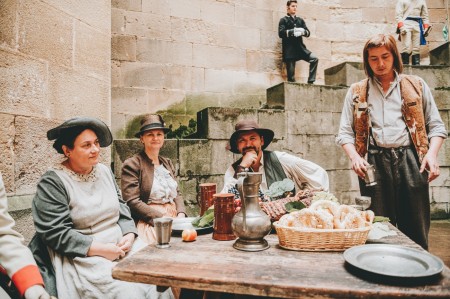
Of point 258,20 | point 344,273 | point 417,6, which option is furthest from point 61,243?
point 417,6

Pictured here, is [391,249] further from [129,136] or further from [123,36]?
[123,36]

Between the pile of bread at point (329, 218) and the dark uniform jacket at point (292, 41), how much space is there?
202 inches

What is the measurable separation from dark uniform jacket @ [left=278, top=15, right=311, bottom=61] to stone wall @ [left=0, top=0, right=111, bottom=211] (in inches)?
146

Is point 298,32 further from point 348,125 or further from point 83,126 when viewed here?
point 83,126

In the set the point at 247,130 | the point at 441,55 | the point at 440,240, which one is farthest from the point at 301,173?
the point at 441,55

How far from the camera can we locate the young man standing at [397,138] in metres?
2.38

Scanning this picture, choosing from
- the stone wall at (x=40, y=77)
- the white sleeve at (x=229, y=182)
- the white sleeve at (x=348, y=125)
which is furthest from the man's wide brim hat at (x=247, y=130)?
the stone wall at (x=40, y=77)

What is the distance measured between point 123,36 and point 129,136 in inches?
65.0

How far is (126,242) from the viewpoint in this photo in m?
2.11

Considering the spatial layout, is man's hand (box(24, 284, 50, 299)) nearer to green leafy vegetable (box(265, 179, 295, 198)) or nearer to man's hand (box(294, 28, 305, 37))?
green leafy vegetable (box(265, 179, 295, 198))

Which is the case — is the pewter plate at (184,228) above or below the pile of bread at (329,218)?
below

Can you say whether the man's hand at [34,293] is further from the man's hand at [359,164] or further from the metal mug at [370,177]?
the man's hand at [359,164]

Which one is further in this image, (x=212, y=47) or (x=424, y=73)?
(x=212, y=47)

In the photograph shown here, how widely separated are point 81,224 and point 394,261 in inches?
66.0
